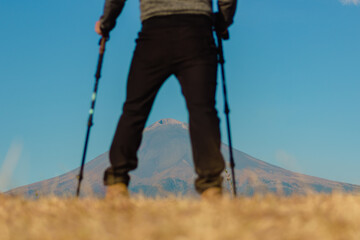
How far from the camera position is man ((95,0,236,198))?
5.02m

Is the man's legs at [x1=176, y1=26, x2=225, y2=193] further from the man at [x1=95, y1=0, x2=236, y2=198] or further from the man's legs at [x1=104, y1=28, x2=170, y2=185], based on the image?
the man's legs at [x1=104, y1=28, x2=170, y2=185]

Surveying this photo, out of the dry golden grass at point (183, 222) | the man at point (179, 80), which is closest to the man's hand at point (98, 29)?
the man at point (179, 80)

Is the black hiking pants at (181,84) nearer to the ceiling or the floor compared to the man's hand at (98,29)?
nearer to the floor

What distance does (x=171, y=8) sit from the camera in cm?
526

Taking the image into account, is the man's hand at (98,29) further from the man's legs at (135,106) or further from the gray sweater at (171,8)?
the man's legs at (135,106)

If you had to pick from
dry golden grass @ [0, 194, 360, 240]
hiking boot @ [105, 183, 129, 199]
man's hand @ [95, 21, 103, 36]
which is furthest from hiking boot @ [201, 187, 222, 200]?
man's hand @ [95, 21, 103, 36]

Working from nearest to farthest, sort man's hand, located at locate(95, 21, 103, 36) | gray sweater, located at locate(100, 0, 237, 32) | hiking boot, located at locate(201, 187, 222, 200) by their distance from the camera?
hiking boot, located at locate(201, 187, 222, 200) → gray sweater, located at locate(100, 0, 237, 32) → man's hand, located at locate(95, 21, 103, 36)

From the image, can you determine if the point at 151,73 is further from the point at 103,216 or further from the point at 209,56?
the point at 103,216

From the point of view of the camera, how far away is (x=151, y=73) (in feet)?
17.4

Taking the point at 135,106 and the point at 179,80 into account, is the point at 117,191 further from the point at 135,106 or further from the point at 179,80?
the point at 179,80

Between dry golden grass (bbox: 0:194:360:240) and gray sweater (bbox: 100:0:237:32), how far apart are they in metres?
2.34

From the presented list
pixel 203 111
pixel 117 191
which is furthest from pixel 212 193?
pixel 117 191

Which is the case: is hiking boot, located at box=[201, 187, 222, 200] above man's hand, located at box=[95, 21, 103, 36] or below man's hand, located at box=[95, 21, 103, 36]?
below

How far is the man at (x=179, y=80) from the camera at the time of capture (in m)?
5.02
